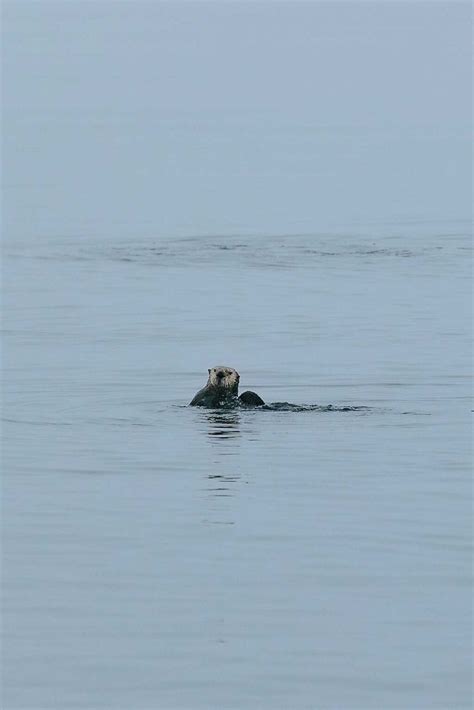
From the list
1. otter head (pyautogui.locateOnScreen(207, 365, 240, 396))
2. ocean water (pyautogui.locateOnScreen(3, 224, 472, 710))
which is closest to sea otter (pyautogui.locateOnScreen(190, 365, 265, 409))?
otter head (pyautogui.locateOnScreen(207, 365, 240, 396))

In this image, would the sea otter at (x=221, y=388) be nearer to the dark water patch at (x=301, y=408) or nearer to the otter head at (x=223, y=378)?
the otter head at (x=223, y=378)

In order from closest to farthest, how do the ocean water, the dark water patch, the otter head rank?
the ocean water < the dark water patch < the otter head

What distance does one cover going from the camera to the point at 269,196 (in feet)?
187

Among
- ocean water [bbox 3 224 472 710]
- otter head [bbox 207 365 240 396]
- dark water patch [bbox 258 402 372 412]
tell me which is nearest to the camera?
ocean water [bbox 3 224 472 710]

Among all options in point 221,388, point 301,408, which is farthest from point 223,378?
point 301,408

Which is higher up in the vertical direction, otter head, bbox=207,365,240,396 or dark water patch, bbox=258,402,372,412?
otter head, bbox=207,365,240,396

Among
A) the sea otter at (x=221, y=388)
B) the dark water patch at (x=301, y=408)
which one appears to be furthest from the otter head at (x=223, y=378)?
the dark water patch at (x=301, y=408)

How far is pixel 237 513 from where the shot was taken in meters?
12.1

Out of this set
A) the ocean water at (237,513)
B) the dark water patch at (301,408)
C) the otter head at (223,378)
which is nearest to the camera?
the ocean water at (237,513)

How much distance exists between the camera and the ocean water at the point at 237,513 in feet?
28.9

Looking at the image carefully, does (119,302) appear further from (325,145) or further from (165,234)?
(325,145)

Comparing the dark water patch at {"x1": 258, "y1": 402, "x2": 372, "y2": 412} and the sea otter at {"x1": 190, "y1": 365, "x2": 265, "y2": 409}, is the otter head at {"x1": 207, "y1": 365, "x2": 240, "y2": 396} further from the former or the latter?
the dark water patch at {"x1": 258, "y1": 402, "x2": 372, "y2": 412}

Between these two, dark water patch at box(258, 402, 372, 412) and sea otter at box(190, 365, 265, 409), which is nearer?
dark water patch at box(258, 402, 372, 412)

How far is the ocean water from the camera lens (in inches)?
347
